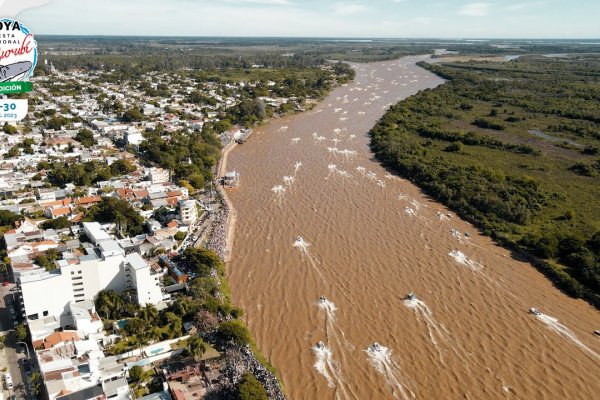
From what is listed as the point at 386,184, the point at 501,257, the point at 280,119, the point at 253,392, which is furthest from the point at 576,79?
the point at 253,392

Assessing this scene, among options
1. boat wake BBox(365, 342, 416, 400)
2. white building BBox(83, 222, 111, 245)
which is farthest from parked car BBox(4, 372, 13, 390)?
boat wake BBox(365, 342, 416, 400)

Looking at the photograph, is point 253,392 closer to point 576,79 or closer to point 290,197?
point 290,197

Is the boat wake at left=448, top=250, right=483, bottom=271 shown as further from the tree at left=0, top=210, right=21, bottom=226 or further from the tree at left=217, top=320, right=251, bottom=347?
the tree at left=0, top=210, right=21, bottom=226

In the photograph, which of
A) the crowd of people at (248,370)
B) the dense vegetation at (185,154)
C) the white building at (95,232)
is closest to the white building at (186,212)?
the white building at (95,232)

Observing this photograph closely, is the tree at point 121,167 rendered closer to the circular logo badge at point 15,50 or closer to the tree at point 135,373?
the circular logo badge at point 15,50

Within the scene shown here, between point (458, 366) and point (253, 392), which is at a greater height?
point (253, 392)

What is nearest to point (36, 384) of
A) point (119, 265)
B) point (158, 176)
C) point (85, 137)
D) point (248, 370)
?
point (119, 265)

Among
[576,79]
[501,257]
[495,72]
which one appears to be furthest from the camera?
[495,72]
